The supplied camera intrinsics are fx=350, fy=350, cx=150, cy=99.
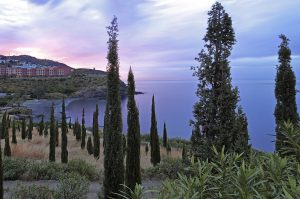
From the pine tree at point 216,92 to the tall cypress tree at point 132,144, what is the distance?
225 cm

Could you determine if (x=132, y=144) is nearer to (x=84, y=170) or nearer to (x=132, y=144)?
(x=132, y=144)

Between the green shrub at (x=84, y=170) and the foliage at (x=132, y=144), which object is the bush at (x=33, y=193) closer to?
the foliage at (x=132, y=144)

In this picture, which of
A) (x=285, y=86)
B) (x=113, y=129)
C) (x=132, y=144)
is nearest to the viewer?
(x=113, y=129)

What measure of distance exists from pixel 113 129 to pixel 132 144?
1629 mm

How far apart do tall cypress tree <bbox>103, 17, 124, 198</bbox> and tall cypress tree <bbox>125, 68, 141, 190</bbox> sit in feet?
3.59

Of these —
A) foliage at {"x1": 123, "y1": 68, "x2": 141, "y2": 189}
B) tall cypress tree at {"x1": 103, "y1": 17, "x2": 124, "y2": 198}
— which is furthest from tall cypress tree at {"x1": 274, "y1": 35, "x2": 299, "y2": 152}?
tall cypress tree at {"x1": 103, "y1": 17, "x2": 124, "y2": 198}

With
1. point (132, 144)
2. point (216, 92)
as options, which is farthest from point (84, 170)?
point (216, 92)

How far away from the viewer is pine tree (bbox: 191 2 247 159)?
467 inches

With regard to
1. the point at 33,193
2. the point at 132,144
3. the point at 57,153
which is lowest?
the point at 57,153

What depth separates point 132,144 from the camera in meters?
13.1

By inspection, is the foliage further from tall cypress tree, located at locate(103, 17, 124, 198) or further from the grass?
the grass

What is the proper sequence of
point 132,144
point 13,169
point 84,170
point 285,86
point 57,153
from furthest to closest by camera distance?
point 57,153, point 84,170, point 13,169, point 285,86, point 132,144

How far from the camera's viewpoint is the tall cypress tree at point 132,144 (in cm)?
1273

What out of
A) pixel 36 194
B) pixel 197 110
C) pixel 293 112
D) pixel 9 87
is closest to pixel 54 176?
pixel 36 194
